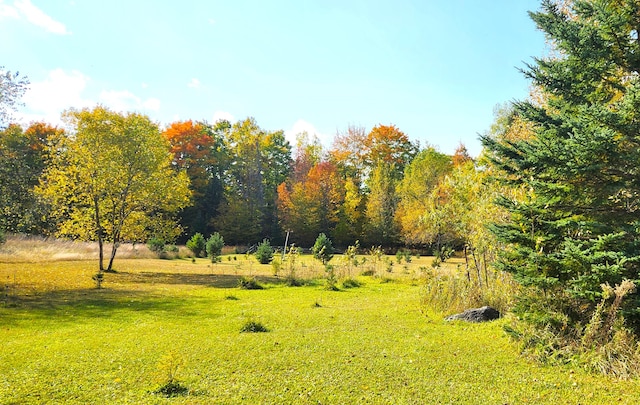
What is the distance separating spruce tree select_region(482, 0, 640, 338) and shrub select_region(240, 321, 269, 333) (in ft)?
14.6

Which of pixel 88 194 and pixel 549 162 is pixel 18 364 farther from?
pixel 88 194

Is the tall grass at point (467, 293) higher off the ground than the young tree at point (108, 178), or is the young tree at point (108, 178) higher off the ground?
the young tree at point (108, 178)

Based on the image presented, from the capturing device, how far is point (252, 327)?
7562mm

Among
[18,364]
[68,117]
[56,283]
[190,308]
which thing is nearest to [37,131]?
[68,117]

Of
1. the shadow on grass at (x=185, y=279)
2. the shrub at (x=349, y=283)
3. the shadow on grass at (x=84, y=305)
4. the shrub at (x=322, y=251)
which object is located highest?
the shrub at (x=322, y=251)

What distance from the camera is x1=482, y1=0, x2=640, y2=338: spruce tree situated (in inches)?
213

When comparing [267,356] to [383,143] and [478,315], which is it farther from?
[383,143]

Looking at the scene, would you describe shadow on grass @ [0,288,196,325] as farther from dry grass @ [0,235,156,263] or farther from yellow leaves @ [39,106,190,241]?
dry grass @ [0,235,156,263]

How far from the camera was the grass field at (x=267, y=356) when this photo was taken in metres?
4.59

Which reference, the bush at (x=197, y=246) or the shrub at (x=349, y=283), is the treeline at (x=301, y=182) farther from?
the shrub at (x=349, y=283)

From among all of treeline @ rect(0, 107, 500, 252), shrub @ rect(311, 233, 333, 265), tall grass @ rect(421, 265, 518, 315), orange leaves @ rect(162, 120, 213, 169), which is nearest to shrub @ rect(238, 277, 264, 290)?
tall grass @ rect(421, 265, 518, 315)

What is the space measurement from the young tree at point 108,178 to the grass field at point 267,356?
22.4 feet

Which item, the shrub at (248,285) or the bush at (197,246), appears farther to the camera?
the bush at (197,246)

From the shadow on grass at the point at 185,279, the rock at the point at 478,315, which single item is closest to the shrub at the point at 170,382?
the rock at the point at 478,315
